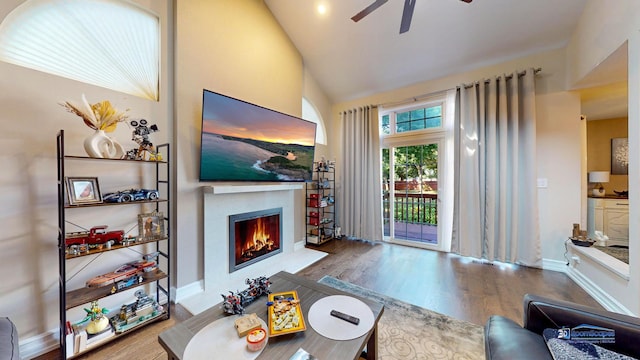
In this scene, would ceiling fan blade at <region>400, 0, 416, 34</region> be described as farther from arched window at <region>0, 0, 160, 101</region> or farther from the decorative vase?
the decorative vase

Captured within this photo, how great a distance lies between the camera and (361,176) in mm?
4051

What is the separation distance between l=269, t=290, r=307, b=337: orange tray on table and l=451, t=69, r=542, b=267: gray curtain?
2893 mm

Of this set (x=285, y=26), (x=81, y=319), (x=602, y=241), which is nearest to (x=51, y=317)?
(x=81, y=319)

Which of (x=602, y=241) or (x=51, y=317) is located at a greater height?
(x=602, y=241)

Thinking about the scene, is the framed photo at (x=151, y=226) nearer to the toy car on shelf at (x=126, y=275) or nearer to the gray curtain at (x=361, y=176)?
the toy car on shelf at (x=126, y=275)

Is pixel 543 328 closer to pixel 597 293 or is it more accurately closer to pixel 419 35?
pixel 597 293

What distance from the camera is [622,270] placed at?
1.88 m

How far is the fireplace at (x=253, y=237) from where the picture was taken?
261 cm

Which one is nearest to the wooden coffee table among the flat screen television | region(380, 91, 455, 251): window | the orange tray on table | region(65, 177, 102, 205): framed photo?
the orange tray on table

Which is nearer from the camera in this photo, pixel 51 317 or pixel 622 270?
pixel 51 317

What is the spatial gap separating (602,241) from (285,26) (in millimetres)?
5053

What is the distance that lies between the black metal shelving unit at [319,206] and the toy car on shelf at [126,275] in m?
2.43

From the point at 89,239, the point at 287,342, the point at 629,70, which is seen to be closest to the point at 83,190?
the point at 89,239

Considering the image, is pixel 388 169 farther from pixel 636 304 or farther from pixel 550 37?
pixel 636 304
